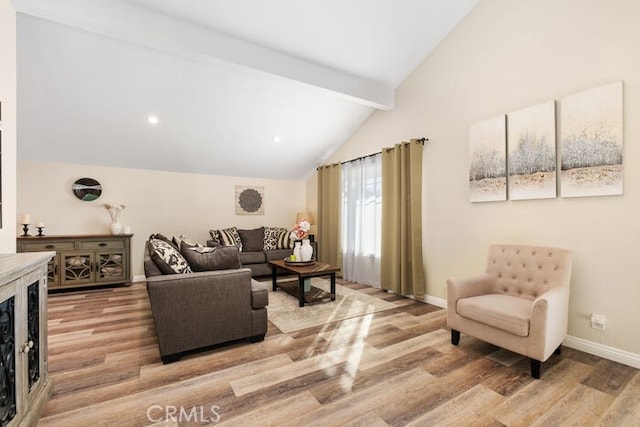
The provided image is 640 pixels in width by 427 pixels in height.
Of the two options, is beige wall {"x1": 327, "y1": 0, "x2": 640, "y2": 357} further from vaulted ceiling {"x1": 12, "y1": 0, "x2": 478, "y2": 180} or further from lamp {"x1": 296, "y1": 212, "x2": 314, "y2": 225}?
lamp {"x1": 296, "y1": 212, "x2": 314, "y2": 225}

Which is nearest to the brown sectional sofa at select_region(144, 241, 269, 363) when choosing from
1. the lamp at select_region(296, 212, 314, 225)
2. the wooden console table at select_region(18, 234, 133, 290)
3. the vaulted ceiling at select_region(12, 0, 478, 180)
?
the vaulted ceiling at select_region(12, 0, 478, 180)

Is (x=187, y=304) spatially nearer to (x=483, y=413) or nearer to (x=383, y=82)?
(x=483, y=413)

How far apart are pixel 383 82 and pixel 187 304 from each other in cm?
364

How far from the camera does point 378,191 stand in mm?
4523

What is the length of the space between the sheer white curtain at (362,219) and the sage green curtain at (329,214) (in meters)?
0.10

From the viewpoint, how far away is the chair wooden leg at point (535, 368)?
6.56 ft

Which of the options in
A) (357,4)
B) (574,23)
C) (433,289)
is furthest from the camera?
(433,289)

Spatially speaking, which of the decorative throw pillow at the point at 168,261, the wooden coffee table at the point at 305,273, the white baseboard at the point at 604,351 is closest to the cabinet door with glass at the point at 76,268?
the decorative throw pillow at the point at 168,261

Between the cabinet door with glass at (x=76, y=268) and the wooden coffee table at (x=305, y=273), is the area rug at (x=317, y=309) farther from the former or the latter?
the cabinet door with glass at (x=76, y=268)

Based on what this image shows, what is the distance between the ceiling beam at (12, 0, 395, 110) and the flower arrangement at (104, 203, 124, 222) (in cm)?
291

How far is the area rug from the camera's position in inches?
118

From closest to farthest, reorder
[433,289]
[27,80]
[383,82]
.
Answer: [27,80], [433,289], [383,82]

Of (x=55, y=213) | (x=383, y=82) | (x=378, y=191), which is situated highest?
(x=383, y=82)

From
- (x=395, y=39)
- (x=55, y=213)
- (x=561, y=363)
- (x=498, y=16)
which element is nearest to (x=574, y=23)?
(x=498, y=16)
